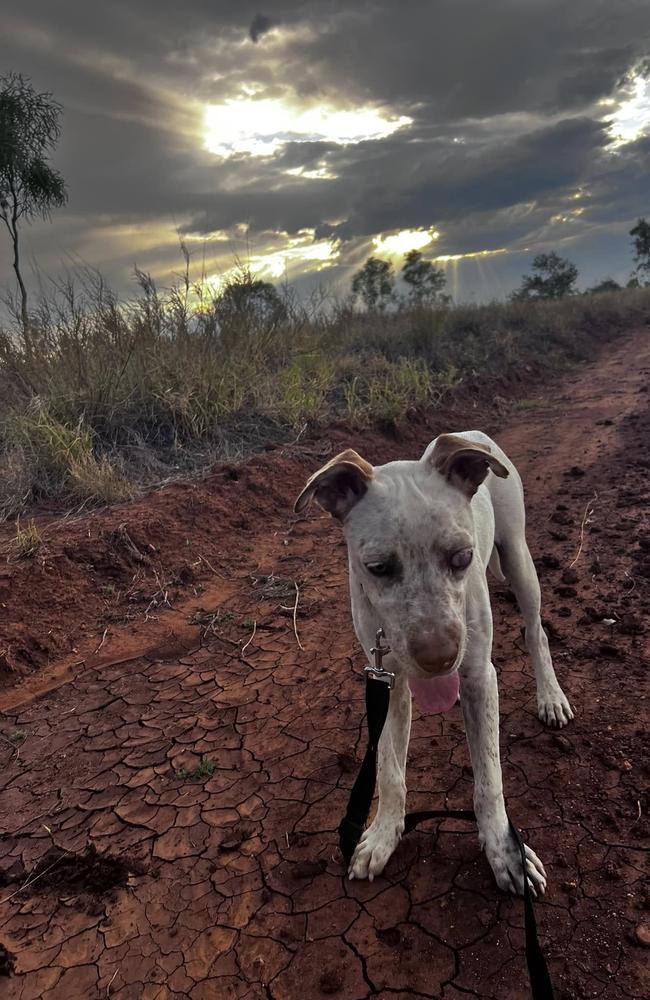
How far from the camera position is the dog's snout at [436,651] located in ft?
5.50

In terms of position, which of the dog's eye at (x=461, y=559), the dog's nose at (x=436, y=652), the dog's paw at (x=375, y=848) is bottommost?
the dog's paw at (x=375, y=848)

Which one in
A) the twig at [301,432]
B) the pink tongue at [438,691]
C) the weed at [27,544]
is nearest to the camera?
the pink tongue at [438,691]

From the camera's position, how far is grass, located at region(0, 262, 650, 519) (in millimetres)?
5867

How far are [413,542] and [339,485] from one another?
0.38 m

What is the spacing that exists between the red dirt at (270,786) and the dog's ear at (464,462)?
1.31 metres

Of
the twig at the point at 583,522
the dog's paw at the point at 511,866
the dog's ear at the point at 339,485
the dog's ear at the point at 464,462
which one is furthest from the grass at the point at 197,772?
the twig at the point at 583,522

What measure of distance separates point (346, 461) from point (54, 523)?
13.3ft

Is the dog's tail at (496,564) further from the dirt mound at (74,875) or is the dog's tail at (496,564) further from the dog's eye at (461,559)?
the dirt mound at (74,875)

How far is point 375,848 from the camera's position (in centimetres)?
214

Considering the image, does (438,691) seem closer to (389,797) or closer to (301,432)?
(389,797)

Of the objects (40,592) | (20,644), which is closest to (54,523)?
(40,592)

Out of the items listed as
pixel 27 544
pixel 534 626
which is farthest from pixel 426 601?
pixel 27 544

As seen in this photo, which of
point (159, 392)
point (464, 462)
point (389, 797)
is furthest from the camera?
point (159, 392)

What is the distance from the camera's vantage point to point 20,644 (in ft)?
12.3
